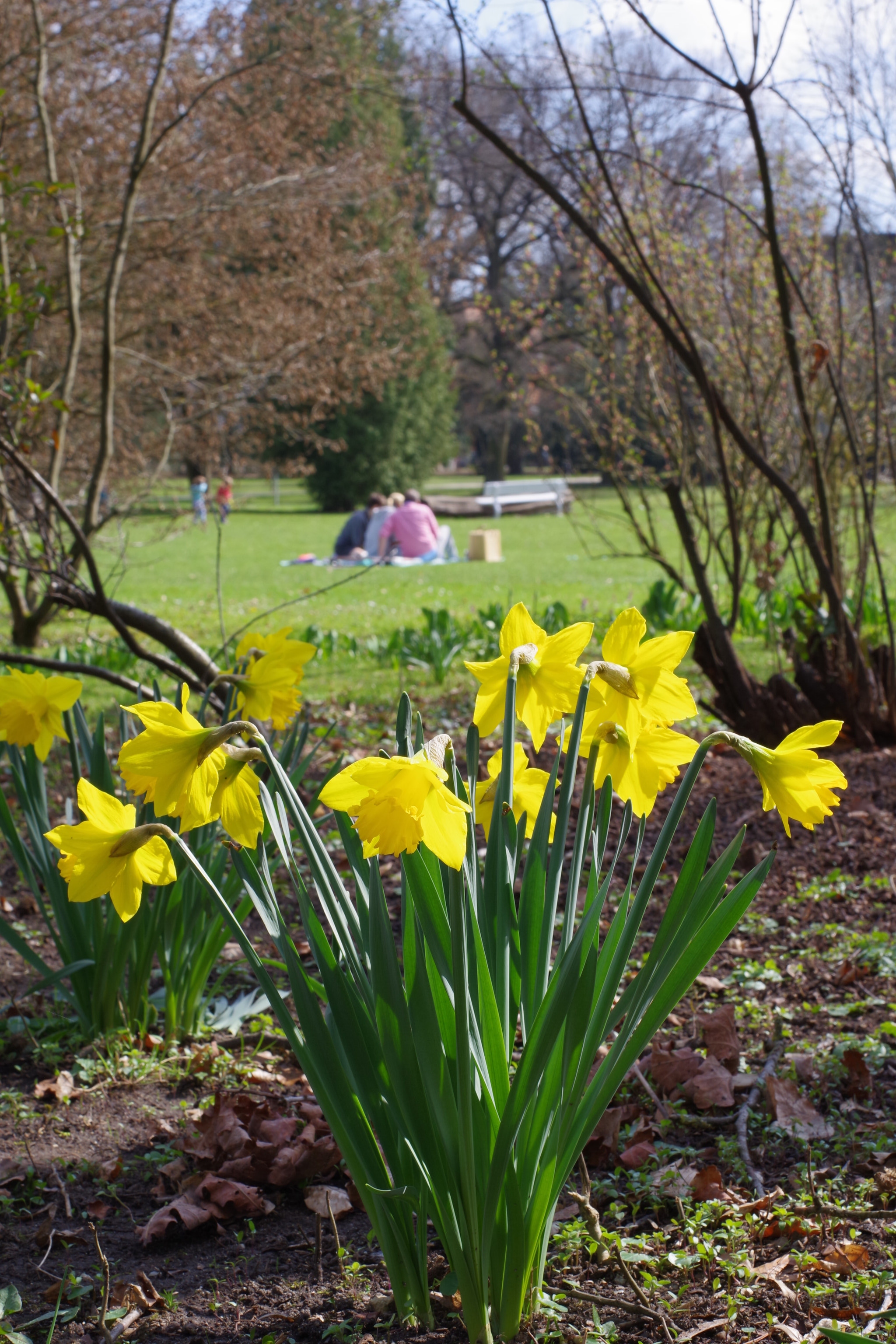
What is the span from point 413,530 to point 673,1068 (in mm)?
11202

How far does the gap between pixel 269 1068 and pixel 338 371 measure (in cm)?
965

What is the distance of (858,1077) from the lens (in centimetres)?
198

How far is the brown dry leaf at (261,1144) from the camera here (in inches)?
68.8

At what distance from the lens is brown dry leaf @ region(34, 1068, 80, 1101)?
80.3 inches

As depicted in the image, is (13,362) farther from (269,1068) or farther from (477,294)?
(477,294)

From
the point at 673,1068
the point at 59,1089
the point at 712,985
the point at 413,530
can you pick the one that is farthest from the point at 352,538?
the point at 673,1068

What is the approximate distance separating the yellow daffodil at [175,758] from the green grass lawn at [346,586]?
2054mm

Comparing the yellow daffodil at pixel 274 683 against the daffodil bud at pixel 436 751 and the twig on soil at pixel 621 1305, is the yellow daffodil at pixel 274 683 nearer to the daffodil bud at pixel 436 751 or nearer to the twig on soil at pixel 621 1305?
the daffodil bud at pixel 436 751

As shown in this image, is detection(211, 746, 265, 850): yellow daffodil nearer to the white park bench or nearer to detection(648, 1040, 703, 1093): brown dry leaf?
detection(648, 1040, 703, 1093): brown dry leaf

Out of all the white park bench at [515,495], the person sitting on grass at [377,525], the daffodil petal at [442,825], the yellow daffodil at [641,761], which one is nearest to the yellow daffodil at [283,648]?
the yellow daffodil at [641,761]

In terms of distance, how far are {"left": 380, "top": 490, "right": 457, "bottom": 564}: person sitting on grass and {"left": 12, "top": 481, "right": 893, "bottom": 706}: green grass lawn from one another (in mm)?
485

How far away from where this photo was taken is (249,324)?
10.2 metres

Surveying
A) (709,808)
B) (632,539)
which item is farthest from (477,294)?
(632,539)

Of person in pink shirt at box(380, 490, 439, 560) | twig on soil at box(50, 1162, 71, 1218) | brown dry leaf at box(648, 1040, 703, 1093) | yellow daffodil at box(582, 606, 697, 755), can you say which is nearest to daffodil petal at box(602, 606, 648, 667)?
yellow daffodil at box(582, 606, 697, 755)
